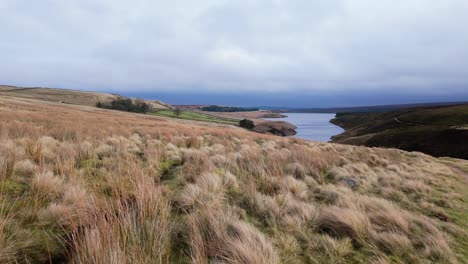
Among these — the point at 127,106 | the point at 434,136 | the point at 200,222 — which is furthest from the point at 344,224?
the point at 127,106

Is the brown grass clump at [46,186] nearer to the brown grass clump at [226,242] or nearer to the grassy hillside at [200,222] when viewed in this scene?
the grassy hillside at [200,222]

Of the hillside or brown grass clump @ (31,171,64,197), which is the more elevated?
brown grass clump @ (31,171,64,197)

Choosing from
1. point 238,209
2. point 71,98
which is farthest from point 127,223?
point 71,98

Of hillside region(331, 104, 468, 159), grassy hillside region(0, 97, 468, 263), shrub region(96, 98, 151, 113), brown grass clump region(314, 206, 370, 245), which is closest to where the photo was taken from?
grassy hillside region(0, 97, 468, 263)

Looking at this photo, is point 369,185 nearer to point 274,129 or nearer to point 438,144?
point 438,144

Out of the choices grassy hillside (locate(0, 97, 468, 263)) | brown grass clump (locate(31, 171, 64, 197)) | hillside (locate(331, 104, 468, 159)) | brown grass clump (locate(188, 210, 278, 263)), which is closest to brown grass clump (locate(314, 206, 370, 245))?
grassy hillside (locate(0, 97, 468, 263))

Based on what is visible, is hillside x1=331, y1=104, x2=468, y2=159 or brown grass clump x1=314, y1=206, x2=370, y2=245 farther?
hillside x1=331, y1=104, x2=468, y2=159

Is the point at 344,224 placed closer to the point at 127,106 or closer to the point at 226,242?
the point at 226,242

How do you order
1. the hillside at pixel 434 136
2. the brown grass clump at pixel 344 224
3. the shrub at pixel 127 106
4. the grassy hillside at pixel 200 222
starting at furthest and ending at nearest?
the shrub at pixel 127 106 → the hillside at pixel 434 136 → the brown grass clump at pixel 344 224 → the grassy hillside at pixel 200 222

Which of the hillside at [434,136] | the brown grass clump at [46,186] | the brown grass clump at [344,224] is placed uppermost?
the brown grass clump at [46,186]

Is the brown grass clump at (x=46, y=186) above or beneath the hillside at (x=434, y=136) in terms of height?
above

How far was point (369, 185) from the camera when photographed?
30.0ft

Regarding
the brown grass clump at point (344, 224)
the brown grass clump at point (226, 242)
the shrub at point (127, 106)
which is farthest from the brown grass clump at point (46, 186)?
the shrub at point (127, 106)

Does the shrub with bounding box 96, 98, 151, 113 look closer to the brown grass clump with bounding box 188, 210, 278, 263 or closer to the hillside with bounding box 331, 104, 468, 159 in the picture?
the hillside with bounding box 331, 104, 468, 159
